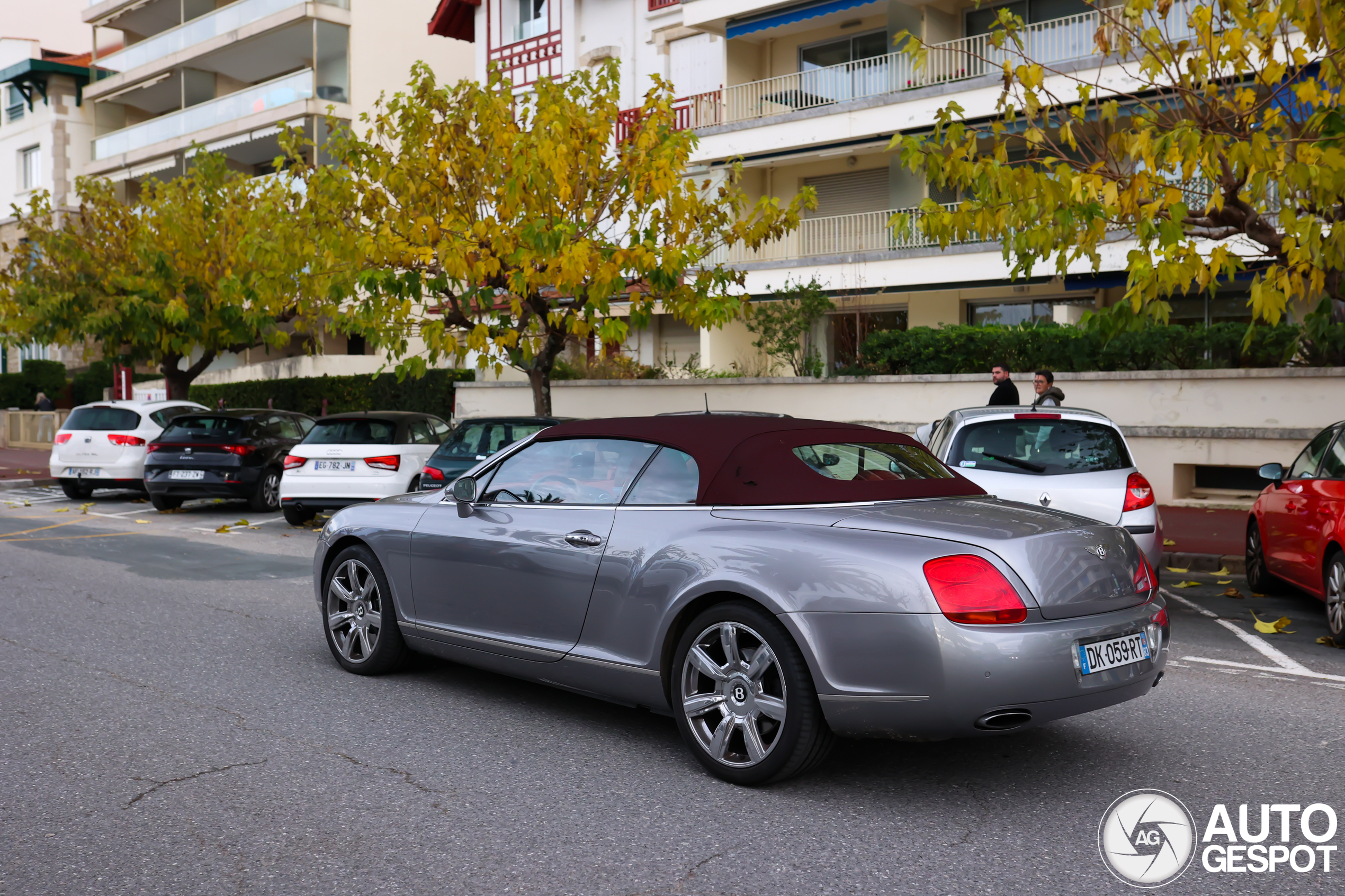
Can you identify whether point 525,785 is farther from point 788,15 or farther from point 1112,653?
point 788,15

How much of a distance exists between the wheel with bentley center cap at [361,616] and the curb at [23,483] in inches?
689

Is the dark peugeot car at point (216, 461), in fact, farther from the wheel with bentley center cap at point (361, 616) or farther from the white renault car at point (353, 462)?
the wheel with bentley center cap at point (361, 616)

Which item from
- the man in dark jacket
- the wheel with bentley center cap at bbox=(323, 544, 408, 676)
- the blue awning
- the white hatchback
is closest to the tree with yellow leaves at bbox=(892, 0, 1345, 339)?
the man in dark jacket

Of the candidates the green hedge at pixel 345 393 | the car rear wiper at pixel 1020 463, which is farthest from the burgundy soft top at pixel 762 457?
the green hedge at pixel 345 393

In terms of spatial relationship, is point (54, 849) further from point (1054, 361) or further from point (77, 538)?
point (1054, 361)

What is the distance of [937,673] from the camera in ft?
14.0

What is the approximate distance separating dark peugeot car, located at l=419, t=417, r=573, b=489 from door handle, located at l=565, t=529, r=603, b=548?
7.13 meters

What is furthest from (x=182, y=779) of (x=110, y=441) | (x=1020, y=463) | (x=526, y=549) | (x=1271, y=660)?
(x=110, y=441)

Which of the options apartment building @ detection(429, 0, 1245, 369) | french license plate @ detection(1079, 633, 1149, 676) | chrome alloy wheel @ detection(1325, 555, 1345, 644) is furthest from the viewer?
apartment building @ detection(429, 0, 1245, 369)

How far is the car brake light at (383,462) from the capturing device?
1418 cm

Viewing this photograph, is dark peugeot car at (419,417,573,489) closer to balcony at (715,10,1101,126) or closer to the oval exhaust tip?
the oval exhaust tip

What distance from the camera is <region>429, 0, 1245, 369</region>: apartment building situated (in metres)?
23.1

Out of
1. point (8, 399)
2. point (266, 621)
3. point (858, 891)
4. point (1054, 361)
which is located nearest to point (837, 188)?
point (1054, 361)

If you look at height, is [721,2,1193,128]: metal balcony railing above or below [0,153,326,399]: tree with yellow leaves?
above
